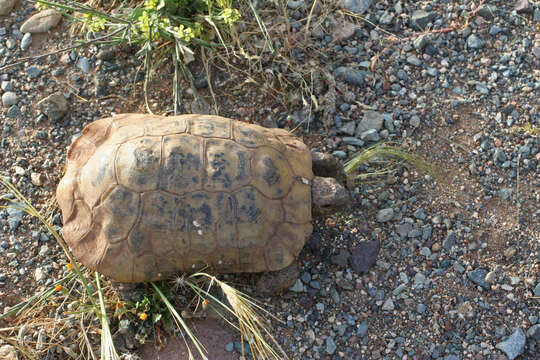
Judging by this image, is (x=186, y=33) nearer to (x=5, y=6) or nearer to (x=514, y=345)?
(x=5, y=6)

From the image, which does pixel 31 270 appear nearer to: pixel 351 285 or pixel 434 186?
pixel 351 285

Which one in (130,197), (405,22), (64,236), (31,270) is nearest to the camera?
(130,197)

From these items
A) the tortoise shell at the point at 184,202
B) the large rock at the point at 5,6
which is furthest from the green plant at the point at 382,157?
the large rock at the point at 5,6

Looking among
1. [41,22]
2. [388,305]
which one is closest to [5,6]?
[41,22]

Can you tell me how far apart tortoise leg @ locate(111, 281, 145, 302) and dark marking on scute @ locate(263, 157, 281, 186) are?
1.22m

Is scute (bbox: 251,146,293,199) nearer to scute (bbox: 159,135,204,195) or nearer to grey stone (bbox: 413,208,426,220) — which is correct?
scute (bbox: 159,135,204,195)

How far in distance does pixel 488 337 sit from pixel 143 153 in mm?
2690

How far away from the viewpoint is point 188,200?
3393mm

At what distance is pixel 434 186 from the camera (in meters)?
4.26

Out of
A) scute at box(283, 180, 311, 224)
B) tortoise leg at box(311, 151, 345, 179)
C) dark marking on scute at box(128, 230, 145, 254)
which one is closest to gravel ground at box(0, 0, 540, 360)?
tortoise leg at box(311, 151, 345, 179)

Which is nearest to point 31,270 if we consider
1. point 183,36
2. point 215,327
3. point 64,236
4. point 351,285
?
point 64,236

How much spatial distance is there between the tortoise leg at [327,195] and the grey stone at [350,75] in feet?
4.00

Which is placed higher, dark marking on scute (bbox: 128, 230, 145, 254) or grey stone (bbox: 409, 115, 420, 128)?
grey stone (bbox: 409, 115, 420, 128)

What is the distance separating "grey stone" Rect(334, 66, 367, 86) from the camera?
15.2 ft
